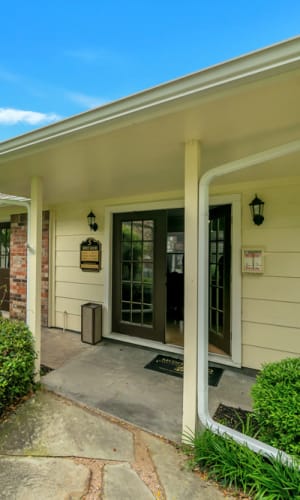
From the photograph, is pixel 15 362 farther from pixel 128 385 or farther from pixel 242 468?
pixel 242 468

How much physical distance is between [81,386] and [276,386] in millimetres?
1924

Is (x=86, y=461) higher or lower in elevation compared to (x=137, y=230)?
lower

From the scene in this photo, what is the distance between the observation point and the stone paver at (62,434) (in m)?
1.74

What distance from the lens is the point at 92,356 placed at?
335 cm

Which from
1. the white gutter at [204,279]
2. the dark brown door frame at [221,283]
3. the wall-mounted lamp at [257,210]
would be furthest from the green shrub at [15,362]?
the wall-mounted lamp at [257,210]

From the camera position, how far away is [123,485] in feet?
4.84

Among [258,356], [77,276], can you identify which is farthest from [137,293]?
[258,356]

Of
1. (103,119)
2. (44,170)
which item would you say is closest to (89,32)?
(44,170)

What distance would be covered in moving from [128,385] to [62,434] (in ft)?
2.79

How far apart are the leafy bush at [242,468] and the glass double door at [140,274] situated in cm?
199

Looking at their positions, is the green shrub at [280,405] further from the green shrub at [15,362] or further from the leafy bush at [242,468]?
the green shrub at [15,362]

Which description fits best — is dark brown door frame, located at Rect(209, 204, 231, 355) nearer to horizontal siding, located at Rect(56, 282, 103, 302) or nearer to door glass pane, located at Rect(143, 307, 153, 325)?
door glass pane, located at Rect(143, 307, 153, 325)

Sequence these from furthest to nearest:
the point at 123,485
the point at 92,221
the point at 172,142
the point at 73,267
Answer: the point at 73,267, the point at 92,221, the point at 172,142, the point at 123,485

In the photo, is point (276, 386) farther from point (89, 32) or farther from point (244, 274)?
point (89, 32)
